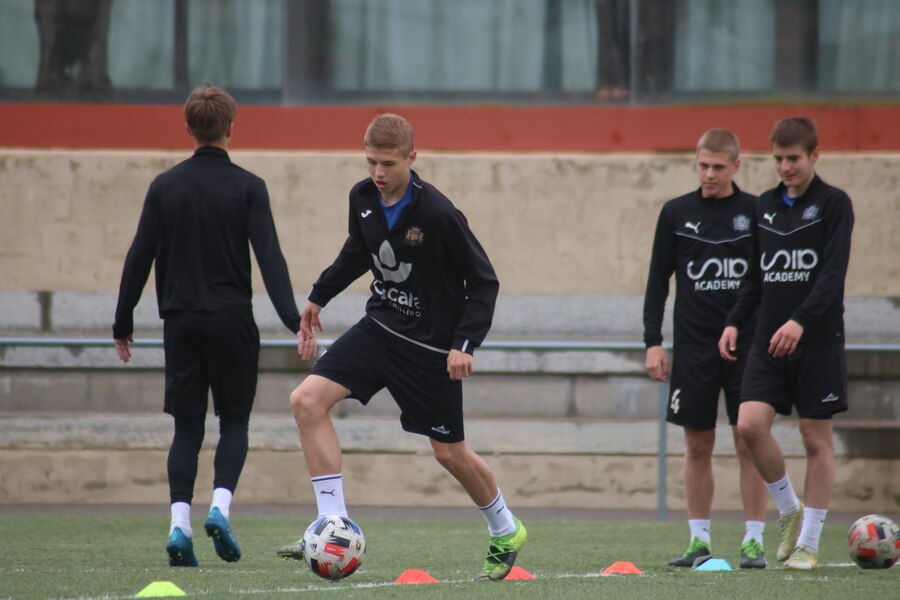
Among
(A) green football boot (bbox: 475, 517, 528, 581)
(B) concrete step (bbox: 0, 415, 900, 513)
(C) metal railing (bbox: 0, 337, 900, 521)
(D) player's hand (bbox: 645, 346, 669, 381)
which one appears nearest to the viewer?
(A) green football boot (bbox: 475, 517, 528, 581)

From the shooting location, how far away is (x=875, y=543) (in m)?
6.20

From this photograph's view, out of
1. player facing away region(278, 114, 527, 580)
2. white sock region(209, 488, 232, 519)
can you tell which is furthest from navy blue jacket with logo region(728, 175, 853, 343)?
white sock region(209, 488, 232, 519)

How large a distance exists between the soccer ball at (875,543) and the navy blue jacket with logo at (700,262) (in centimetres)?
123

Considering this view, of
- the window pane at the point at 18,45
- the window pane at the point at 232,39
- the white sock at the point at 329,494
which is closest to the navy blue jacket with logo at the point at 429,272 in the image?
the white sock at the point at 329,494

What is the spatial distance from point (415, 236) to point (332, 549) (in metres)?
1.31

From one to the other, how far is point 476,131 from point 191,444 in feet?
21.6

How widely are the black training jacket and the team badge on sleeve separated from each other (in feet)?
2.30

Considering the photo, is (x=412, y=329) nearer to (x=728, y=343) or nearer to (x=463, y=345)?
(x=463, y=345)

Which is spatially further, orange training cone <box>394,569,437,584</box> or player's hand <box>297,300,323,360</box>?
player's hand <box>297,300,323,360</box>

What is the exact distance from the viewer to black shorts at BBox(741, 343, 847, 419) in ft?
21.0

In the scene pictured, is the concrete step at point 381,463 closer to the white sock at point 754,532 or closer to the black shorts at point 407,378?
the white sock at point 754,532

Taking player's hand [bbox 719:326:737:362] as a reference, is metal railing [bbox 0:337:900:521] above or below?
below

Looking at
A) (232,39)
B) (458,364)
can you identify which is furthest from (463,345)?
(232,39)

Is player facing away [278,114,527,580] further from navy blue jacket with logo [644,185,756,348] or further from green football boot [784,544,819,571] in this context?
navy blue jacket with logo [644,185,756,348]
